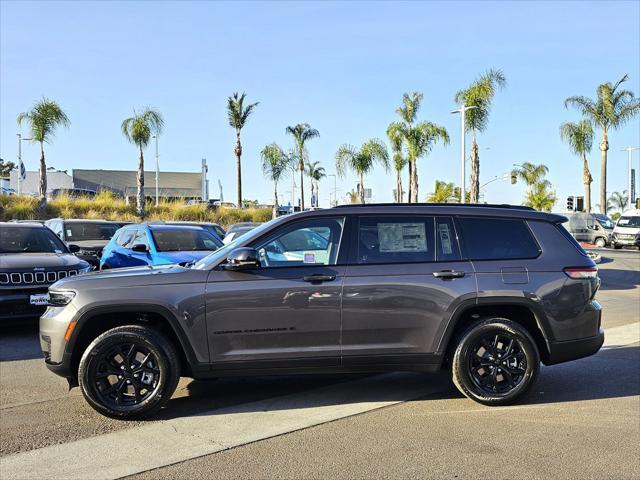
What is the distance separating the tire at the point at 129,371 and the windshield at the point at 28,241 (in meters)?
5.46

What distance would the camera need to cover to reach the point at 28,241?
9914mm

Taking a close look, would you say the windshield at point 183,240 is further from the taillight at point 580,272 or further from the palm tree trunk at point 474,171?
the palm tree trunk at point 474,171

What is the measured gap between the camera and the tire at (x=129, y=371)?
196 inches

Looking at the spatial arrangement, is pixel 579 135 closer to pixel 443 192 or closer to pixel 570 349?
pixel 443 192

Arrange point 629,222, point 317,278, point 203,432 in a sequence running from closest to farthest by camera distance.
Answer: point 203,432 < point 317,278 < point 629,222

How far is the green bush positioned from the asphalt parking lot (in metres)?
28.6

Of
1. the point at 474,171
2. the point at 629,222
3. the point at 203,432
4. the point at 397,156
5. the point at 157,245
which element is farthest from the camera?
the point at 397,156

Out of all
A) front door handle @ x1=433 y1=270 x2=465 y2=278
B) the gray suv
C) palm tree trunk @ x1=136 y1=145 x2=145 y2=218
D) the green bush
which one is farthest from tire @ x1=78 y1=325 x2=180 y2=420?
palm tree trunk @ x1=136 y1=145 x2=145 y2=218

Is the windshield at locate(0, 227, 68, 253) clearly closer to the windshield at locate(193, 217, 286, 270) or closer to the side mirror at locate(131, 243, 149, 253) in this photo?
the side mirror at locate(131, 243, 149, 253)

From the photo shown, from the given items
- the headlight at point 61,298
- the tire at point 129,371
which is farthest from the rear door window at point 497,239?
the headlight at point 61,298

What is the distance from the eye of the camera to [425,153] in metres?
42.9

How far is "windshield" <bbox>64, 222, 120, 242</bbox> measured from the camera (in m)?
16.4

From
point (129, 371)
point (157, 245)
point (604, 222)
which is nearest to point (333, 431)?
point (129, 371)

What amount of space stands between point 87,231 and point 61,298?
12.3m
